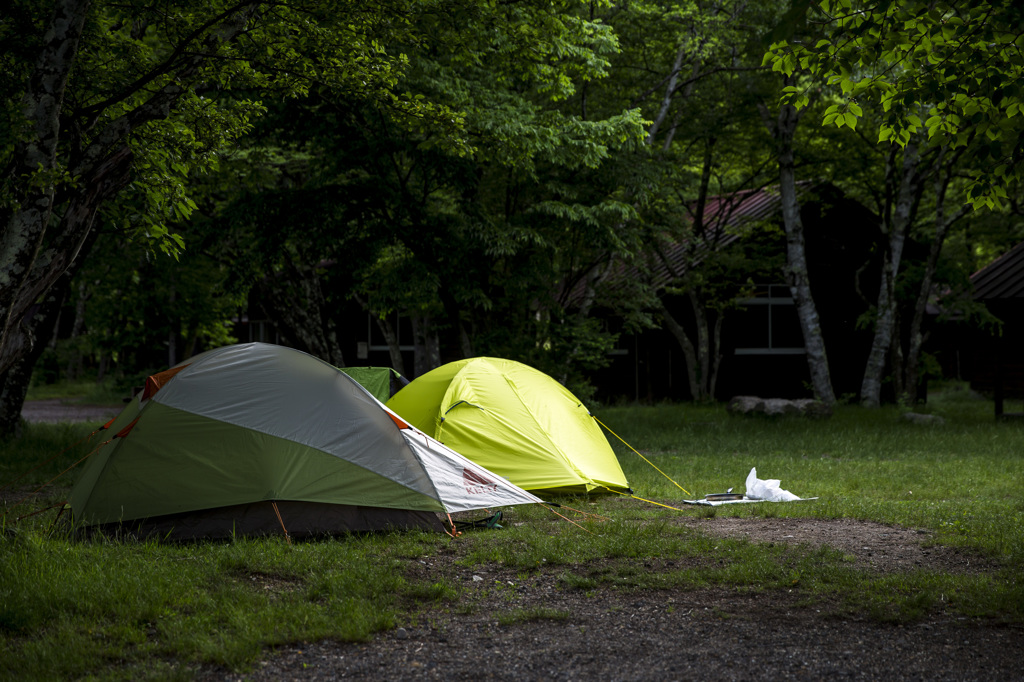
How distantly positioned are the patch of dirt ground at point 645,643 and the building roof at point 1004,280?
13.4 m

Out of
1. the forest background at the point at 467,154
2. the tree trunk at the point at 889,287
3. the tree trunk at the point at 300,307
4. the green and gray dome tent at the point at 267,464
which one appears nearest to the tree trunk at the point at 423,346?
the forest background at the point at 467,154

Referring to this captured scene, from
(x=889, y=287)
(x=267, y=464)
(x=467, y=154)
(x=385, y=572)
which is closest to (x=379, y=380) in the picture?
(x=467, y=154)

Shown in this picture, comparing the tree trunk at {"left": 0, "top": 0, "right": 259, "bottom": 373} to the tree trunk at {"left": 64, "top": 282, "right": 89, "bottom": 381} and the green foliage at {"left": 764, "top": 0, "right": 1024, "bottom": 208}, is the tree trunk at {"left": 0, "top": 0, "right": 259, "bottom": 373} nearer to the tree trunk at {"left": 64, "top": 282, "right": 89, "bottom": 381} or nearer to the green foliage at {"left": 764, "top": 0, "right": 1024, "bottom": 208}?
the green foliage at {"left": 764, "top": 0, "right": 1024, "bottom": 208}

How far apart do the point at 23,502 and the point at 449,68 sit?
7.42 meters

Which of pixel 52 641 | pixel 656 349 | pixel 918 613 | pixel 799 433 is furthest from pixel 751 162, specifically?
pixel 52 641

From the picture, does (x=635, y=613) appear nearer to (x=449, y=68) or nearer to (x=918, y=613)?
(x=918, y=613)

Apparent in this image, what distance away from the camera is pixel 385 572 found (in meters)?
5.34

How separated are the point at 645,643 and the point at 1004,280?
15.1 m

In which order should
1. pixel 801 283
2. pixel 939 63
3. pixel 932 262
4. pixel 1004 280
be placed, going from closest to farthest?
pixel 939 63
pixel 1004 280
pixel 801 283
pixel 932 262

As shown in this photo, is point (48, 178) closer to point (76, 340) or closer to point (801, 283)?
point (801, 283)

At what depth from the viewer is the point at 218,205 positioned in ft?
52.1

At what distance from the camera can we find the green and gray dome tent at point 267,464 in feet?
20.4

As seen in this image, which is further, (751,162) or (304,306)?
(751,162)

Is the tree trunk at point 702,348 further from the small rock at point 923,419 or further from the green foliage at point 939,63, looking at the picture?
the green foliage at point 939,63
